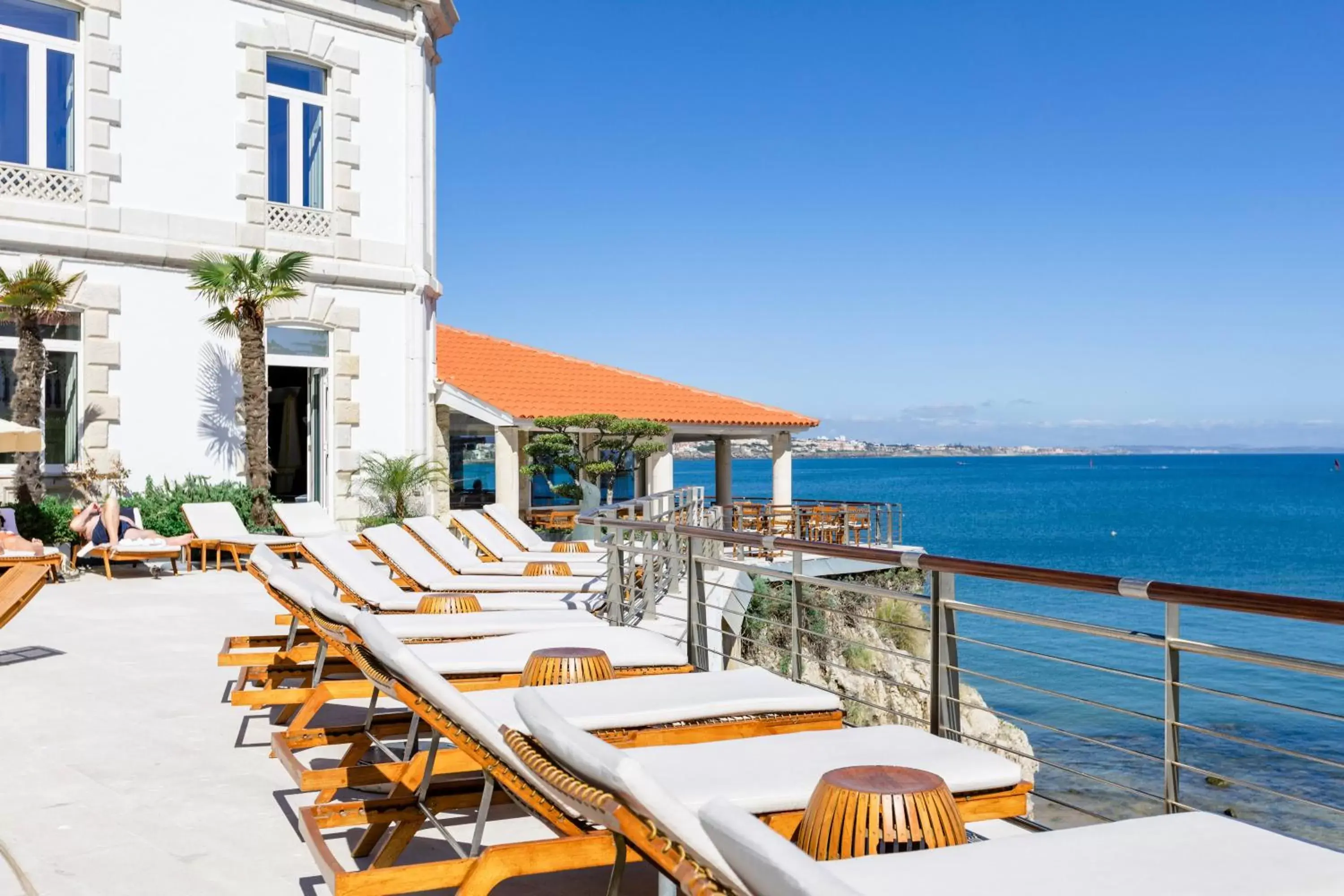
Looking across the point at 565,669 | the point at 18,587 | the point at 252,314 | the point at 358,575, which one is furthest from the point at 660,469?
the point at 565,669

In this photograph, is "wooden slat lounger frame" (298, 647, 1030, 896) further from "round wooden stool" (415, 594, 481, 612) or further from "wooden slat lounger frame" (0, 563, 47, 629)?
"wooden slat lounger frame" (0, 563, 47, 629)

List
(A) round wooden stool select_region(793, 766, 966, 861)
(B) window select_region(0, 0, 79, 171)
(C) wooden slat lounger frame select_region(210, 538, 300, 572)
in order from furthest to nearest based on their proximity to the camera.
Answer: (B) window select_region(0, 0, 79, 171) → (C) wooden slat lounger frame select_region(210, 538, 300, 572) → (A) round wooden stool select_region(793, 766, 966, 861)

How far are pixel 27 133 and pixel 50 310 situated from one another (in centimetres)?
247

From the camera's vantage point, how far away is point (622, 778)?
184cm

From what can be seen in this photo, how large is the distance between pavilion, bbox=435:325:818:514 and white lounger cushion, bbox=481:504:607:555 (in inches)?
243

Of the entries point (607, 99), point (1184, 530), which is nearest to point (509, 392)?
point (607, 99)

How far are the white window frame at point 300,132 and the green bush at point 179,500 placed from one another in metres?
4.20

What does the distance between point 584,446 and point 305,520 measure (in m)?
6.47

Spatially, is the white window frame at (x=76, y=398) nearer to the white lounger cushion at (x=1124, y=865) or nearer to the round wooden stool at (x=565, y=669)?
the round wooden stool at (x=565, y=669)

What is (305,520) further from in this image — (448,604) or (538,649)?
(538,649)

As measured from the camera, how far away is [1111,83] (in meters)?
36.6

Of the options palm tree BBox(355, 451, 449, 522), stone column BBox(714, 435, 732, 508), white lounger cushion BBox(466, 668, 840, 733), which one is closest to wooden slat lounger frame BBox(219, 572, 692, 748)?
white lounger cushion BBox(466, 668, 840, 733)

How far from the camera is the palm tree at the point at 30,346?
12.1 metres

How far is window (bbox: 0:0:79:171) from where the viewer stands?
43.1ft
